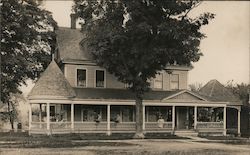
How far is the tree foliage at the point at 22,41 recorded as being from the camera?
44594 mm

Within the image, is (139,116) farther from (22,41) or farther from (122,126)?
→ (22,41)

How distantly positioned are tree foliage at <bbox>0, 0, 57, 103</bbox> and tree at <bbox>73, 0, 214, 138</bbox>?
27.9 ft

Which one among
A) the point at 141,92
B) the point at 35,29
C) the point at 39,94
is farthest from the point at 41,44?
the point at 141,92

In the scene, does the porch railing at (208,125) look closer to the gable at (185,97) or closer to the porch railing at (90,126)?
the gable at (185,97)

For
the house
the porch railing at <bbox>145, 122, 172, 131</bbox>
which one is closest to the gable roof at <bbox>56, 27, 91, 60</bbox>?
the house

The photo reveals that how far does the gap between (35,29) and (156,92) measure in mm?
13106

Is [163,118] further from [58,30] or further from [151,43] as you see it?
[58,30]

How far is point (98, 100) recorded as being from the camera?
40625 millimetres

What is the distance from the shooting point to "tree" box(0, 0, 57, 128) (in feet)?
146

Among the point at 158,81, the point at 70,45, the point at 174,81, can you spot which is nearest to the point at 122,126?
the point at 158,81

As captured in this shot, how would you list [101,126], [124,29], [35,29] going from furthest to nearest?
[35,29]
[101,126]
[124,29]

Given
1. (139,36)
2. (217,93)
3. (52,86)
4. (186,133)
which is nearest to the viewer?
(139,36)

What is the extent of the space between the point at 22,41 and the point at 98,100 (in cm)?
1085

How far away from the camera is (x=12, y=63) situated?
1743 inches
